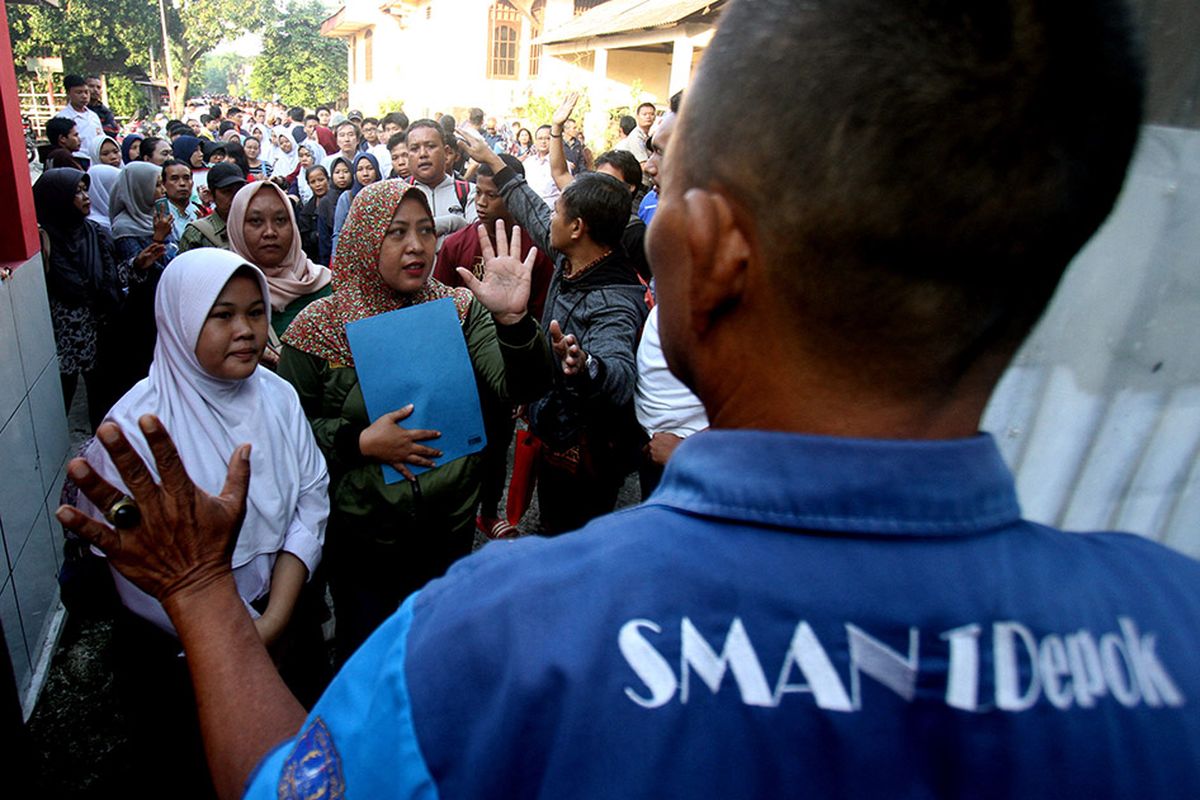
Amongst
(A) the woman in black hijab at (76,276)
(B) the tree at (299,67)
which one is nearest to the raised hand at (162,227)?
(A) the woman in black hijab at (76,276)

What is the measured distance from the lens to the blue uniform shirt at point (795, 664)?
0.61 meters

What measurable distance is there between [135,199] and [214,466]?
4.37 m

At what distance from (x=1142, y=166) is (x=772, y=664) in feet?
5.57

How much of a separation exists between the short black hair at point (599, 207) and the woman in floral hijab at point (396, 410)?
0.61 metres

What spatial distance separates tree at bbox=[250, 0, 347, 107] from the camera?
45000mm

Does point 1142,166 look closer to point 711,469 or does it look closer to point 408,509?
point 711,469

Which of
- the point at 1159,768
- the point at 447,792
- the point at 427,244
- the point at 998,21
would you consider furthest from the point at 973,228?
the point at 427,244

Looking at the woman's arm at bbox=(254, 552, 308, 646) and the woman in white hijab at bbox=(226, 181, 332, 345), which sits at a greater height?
the woman in white hijab at bbox=(226, 181, 332, 345)

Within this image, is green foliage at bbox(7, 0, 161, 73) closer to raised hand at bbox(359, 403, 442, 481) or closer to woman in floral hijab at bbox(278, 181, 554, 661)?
woman in floral hijab at bbox(278, 181, 554, 661)

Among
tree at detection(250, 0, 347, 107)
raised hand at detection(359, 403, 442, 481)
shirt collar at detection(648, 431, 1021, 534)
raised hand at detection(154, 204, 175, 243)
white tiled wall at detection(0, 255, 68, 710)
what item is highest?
tree at detection(250, 0, 347, 107)

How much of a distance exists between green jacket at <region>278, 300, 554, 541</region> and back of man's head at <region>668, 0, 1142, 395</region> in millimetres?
1740

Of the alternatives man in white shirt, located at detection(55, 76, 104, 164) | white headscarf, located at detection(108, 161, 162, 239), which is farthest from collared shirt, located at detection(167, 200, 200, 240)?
man in white shirt, located at detection(55, 76, 104, 164)

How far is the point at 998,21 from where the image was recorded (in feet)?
2.07

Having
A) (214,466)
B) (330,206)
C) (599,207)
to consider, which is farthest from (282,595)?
(330,206)
